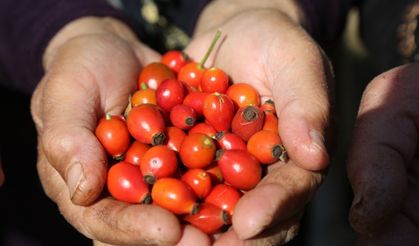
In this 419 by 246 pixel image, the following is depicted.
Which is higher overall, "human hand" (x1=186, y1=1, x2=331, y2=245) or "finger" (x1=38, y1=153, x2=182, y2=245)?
"human hand" (x1=186, y1=1, x2=331, y2=245)

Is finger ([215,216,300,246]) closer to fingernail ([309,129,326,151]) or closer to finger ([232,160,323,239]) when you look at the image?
finger ([232,160,323,239])

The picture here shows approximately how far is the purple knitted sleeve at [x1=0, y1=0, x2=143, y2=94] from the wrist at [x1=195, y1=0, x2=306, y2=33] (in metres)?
0.79

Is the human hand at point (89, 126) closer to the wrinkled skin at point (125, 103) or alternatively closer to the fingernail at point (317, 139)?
the wrinkled skin at point (125, 103)

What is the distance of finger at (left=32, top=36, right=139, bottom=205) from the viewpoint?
9.83ft

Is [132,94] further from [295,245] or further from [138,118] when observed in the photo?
[295,245]

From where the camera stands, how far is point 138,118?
3363 millimetres

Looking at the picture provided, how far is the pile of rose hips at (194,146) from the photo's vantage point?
3.05 metres

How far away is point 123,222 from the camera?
2846 millimetres

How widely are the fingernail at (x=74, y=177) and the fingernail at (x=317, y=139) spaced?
1366 mm

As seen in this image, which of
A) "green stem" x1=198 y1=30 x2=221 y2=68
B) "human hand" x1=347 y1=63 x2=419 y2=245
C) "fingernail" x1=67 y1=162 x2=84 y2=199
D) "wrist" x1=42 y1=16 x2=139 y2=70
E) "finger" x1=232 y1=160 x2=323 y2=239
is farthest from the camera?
"wrist" x1=42 y1=16 x2=139 y2=70

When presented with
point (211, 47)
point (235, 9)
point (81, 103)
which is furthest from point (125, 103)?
point (235, 9)

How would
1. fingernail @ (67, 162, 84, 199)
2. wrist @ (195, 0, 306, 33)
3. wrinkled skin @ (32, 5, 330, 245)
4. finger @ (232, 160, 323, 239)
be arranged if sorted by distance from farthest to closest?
wrist @ (195, 0, 306, 33), fingernail @ (67, 162, 84, 199), wrinkled skin @ (32, 5, 330, 245), finger @ (232, 160, 323, 239)

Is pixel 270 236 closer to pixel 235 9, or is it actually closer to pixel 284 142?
pixel 284 142

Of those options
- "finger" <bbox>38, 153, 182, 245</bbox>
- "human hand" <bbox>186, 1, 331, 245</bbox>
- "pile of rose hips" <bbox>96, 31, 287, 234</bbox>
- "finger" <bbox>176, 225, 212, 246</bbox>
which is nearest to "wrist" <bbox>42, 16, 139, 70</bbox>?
"pile of rose hips" <bbox>96, 31, 287, 234</bbox>
